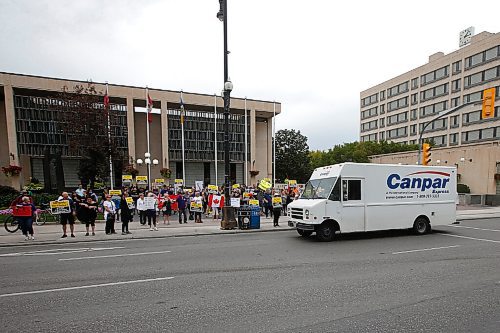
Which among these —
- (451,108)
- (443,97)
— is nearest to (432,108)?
(443,97)

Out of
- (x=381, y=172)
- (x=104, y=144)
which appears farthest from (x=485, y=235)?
(x=104, y=144)

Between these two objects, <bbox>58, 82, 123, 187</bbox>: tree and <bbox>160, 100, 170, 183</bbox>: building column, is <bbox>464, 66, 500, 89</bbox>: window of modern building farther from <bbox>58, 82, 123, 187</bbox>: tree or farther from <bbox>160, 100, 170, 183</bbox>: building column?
<bbox>58, 82, 123, 187</bbox>: tree

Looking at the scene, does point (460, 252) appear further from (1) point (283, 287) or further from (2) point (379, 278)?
(1) point (283, 287)

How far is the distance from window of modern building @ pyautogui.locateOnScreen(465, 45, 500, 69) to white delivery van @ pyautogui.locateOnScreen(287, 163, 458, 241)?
180ft

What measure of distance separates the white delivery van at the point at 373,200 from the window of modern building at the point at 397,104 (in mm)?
65983

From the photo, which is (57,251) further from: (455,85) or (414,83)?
(414,83)

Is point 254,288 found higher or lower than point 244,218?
higher

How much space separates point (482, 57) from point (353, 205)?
200ft

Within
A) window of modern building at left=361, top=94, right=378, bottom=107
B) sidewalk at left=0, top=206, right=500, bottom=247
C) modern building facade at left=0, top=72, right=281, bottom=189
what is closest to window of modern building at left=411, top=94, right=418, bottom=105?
window of modern building at left=361, top=94, right=378, bottom=107

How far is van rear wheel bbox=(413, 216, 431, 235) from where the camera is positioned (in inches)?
471

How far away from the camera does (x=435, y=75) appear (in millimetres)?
61906

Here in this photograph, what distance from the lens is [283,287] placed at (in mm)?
5758

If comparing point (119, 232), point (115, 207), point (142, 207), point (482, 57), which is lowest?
point (119, 232)

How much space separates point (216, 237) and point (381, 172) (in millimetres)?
7309
